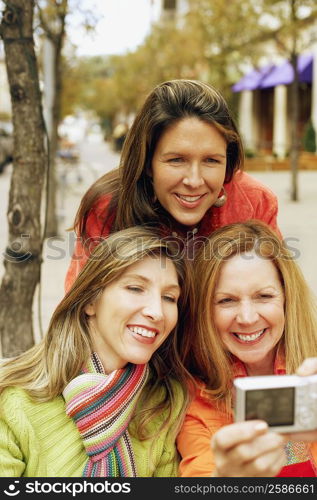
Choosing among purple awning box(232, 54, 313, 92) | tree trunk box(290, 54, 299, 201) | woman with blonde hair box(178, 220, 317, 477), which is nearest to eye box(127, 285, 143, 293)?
woman with blonde hair box(178, 220, 317, 477)

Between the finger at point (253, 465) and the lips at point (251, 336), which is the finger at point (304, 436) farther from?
the lips at point (251, 336)

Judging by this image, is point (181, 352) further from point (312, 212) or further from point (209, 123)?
point (312, 212)

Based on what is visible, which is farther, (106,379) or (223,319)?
(223,319)

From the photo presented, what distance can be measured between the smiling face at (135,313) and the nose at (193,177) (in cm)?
43

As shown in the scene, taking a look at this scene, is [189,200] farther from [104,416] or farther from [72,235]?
[72,235]

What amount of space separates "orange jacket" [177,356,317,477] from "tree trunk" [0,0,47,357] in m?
1.54

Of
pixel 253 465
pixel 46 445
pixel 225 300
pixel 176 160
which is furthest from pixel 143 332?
pixel 176 160

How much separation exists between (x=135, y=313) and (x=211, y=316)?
307mm

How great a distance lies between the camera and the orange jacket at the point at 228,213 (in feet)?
9.75

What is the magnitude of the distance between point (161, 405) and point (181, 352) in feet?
0.76

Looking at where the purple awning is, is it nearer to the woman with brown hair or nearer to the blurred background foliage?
the blurred background foliage

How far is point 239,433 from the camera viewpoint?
60.9 inches

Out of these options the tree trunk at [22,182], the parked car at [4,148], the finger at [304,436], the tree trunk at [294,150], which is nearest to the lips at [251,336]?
the finger at [304,436]
